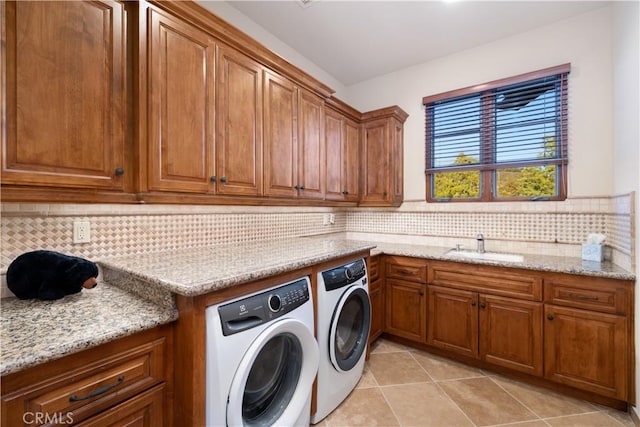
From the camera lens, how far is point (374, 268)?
98.2 inches

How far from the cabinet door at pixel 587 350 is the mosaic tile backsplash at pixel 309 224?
1.35ft

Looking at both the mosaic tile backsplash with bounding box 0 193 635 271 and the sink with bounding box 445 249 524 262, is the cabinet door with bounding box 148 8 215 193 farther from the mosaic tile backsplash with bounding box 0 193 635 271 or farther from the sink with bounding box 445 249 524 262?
the sink with bounding box 445 249 524 262

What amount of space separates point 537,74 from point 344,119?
168cm

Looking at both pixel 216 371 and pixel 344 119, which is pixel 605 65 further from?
pixel 216 371

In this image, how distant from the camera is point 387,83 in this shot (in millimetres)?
3250

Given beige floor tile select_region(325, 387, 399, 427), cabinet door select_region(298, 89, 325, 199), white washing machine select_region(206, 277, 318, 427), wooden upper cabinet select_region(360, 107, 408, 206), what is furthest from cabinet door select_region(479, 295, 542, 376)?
cabinet door select_region(298, 89, 325, 199)

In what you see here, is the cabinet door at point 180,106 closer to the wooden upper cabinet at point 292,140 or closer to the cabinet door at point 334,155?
the wooden upper cabinet at point 292,140

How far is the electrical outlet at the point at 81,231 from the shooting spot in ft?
4.63

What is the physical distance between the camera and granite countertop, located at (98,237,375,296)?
3.60 feet

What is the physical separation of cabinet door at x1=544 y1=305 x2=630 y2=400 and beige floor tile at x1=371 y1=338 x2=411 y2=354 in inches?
41.5

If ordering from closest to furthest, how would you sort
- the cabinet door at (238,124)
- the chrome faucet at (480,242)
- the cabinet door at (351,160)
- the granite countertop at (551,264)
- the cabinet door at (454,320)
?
the cabinet door at (238,124)
the granite countertop at (551,264)
the cabinet door at (454,320)
the chrome faucet at (480,242)
the cabinet door at (351,160)

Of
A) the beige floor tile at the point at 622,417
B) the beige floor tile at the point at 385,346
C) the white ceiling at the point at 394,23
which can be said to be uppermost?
the white ceiling at the point at 394,23

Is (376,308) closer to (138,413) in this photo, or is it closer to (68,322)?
(138,413)

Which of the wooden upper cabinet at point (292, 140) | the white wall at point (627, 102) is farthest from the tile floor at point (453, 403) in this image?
the wooden upper cabinet at point (292, 140)
